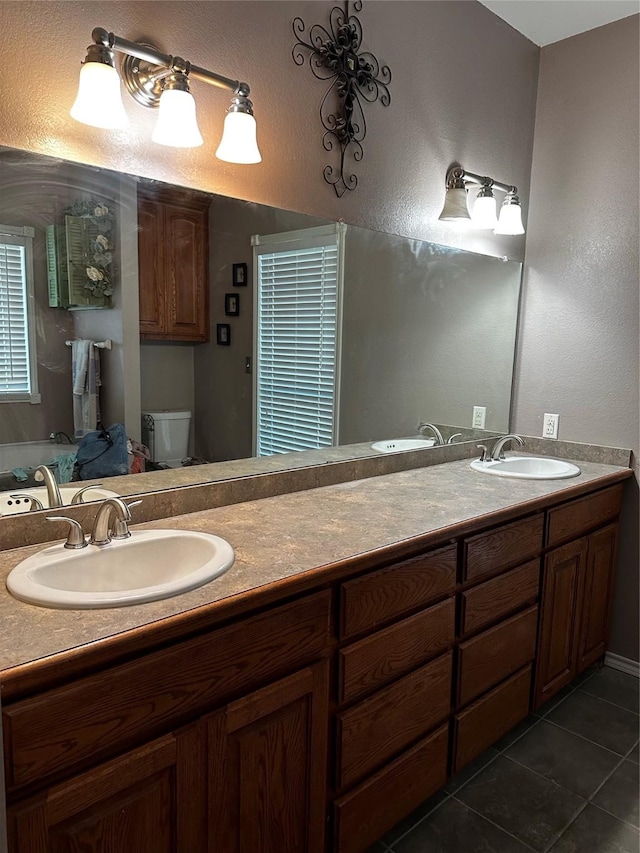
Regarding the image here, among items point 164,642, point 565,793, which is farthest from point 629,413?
point 164,642

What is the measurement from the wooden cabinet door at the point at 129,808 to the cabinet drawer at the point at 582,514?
1.42m

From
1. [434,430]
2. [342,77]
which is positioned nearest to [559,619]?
[434,430]

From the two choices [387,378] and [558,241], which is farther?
[558,241]

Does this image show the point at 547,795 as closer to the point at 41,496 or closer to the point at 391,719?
the point at 391,719

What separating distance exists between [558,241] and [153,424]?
6.77 feet

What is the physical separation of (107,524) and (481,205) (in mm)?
1929

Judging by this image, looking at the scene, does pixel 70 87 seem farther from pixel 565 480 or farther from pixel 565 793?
pixel 565 793

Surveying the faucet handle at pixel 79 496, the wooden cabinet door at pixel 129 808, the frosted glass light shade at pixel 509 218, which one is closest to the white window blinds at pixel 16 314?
Result: the faucet handle at pixel 79 496

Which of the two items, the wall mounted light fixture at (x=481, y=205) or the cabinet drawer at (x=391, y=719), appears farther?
the wall mounted light fixture at (x=481, y=205)

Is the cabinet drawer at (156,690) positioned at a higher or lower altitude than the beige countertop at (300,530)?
lower

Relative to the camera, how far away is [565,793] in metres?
1.85

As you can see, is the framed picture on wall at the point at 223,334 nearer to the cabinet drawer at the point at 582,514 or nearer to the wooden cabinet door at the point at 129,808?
the wooden cabinet door at the point at 129,808

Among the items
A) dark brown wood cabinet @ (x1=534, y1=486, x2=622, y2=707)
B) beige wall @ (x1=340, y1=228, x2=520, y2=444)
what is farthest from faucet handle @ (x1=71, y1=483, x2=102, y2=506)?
dark brown wood cabinet @ (x1=534, y1=486, x2=622, y2=707)

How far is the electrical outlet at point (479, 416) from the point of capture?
2.70 meters
